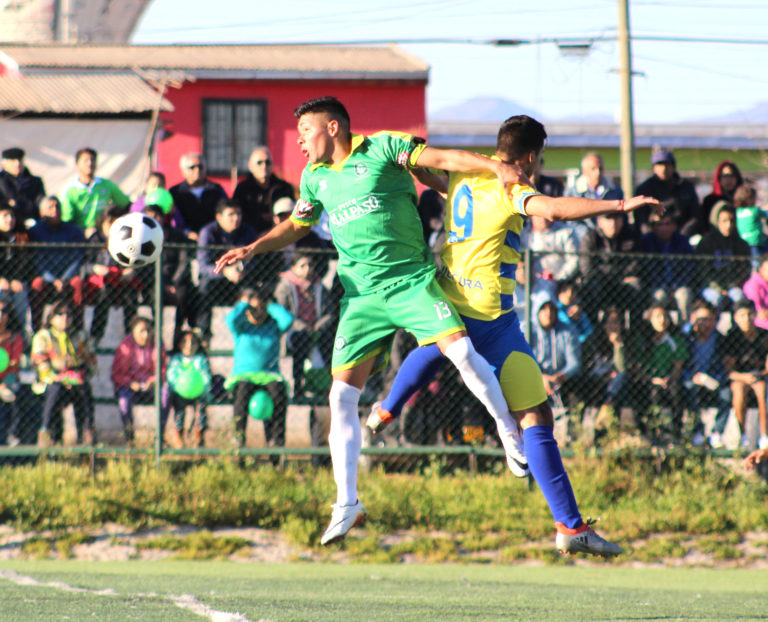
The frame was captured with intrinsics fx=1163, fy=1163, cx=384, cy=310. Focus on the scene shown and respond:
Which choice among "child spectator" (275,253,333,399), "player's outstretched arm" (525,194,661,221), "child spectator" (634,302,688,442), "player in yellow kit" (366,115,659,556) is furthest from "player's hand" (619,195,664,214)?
"child spectator" (634,302,688,442)

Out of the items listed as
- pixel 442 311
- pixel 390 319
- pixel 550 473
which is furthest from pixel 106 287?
pixel 550 473

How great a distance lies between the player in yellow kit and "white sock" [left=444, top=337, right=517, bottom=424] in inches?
2.6

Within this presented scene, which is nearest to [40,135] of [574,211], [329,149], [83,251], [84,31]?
[83,251]

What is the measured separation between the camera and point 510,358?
6.47 metres

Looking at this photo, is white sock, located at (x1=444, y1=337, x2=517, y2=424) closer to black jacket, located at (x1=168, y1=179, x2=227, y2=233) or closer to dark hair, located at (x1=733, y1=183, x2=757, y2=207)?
black jacket, located at (x1=168, y1=179, x2=227, y2=233)

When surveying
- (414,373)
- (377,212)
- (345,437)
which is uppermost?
(377,212)

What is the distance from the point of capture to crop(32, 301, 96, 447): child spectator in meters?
10.7

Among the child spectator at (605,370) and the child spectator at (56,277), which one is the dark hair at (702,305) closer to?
the child spectator at (605,370)

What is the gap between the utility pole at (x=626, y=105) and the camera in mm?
22766

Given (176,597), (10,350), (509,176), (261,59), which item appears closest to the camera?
(509,176)

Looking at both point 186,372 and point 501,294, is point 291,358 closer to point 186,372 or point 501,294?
point 186,372

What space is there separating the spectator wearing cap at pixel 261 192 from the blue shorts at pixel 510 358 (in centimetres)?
567

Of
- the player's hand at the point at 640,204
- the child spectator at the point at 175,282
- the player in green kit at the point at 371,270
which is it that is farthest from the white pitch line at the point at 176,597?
the player's hand at the point at 640,204

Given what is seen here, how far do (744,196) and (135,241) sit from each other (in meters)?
7.45
